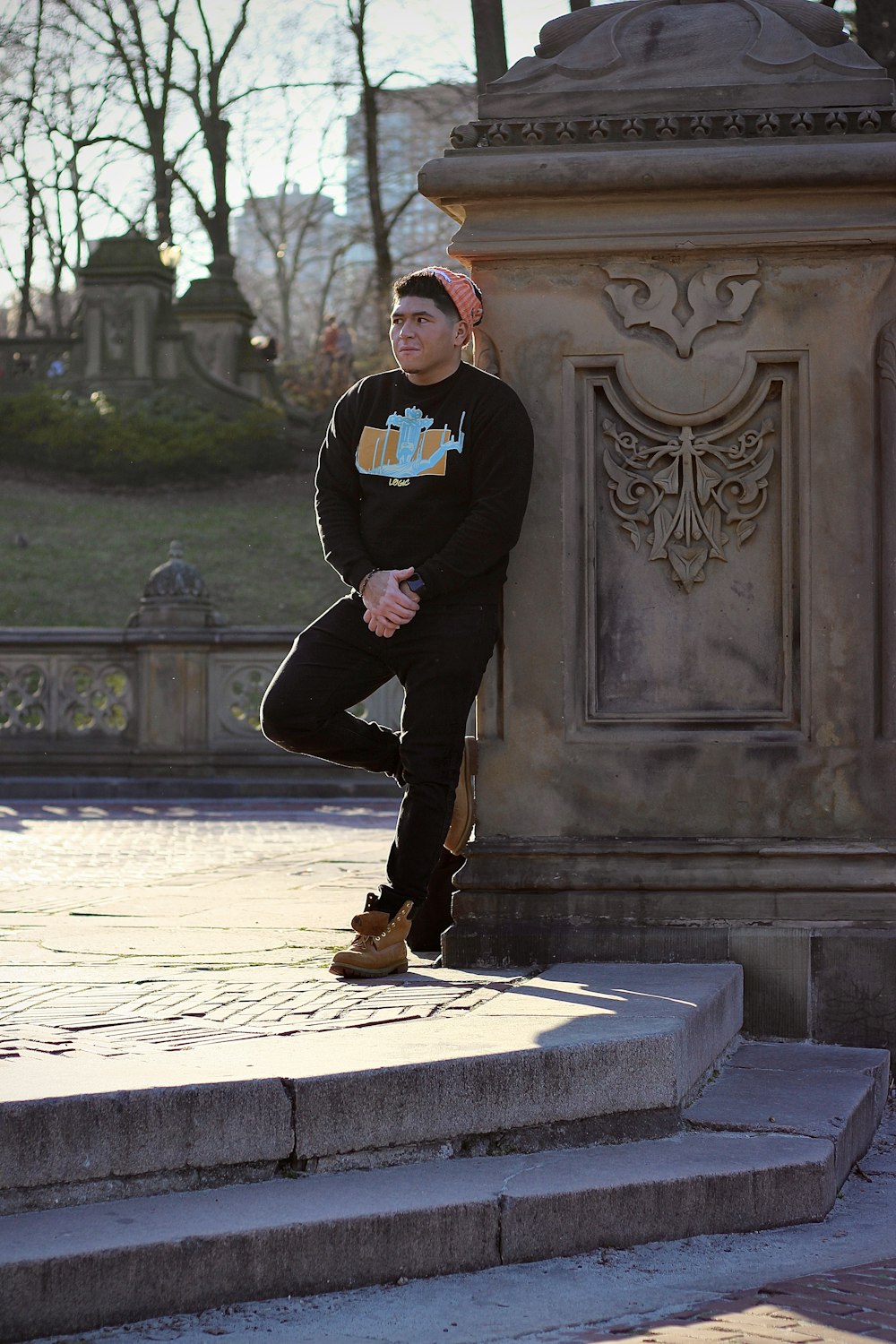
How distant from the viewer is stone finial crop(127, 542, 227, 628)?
16.9 meters

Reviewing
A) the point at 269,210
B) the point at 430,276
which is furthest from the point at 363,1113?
the point at 269,210

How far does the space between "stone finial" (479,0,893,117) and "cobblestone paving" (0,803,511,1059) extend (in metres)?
2.46

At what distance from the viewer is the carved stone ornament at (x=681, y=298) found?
16.2ft

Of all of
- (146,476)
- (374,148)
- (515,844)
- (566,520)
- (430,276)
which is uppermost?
(374,148)

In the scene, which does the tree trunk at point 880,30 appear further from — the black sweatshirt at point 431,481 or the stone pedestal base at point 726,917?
the stone pedestal base at point 726,917

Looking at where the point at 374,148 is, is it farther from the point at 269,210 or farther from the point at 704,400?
the point at 704,400

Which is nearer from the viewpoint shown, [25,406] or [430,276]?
[430,276]

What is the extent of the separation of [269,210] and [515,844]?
52.1m

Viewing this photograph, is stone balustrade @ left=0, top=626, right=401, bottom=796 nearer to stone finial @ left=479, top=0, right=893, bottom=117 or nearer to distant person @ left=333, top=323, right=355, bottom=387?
stone finial @ left=479, top=0, right=893, bottom=117

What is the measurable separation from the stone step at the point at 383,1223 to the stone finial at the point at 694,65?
2.85 metres

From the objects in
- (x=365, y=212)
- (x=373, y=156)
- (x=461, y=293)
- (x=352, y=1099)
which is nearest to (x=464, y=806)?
(x=461, y=293)

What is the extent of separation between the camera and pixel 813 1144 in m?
3.68

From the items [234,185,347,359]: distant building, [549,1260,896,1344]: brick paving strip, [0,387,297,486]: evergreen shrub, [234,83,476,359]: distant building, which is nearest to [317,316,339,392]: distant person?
[234,83,476,359]: distant building

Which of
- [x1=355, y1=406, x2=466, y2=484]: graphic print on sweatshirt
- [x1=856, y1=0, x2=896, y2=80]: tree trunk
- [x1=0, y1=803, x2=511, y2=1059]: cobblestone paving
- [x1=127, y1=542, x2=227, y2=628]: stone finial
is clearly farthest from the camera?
[x1=127, y1=542, x2=227, y2=628]: stone finial
